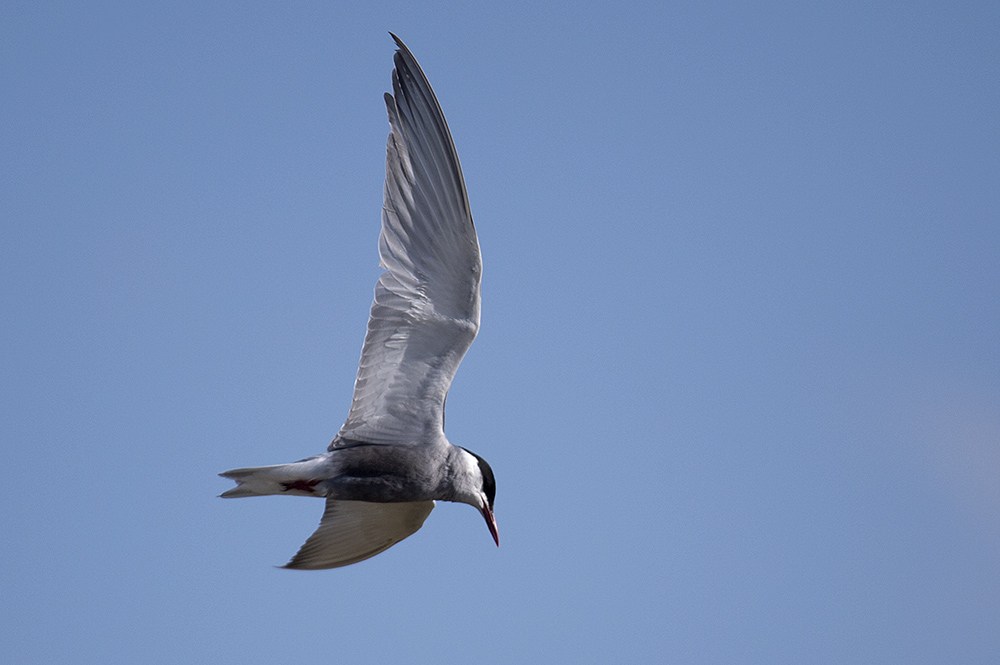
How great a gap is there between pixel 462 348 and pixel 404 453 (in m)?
0.72

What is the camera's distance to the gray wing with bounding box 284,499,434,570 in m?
6.43

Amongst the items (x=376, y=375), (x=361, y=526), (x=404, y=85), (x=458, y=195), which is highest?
(x=404, y=85)

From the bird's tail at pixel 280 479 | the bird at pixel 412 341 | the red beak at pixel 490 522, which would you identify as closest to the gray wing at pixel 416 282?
the bird at pixel 412 341

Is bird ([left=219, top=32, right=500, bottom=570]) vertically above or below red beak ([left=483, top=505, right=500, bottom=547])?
above

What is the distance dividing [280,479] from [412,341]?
1103 mm

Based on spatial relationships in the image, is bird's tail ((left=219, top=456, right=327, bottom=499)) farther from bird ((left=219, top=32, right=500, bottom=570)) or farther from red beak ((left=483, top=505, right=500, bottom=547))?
red beak ((left=483, top=505, right=500, bottom=547))

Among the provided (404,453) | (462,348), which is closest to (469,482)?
(404,453)

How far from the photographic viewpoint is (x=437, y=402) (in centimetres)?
573

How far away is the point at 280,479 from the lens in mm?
5445

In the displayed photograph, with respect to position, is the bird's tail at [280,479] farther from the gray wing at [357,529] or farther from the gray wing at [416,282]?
the gray wing at [357,529]

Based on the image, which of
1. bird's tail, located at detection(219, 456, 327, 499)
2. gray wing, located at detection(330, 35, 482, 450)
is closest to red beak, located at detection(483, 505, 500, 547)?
gray wing, located at detection(330, 35, 482, 450)

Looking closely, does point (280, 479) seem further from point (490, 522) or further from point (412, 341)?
point (490, 522)

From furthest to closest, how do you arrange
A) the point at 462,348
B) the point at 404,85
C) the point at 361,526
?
the point at 361,526 < the point at 462,348 < the point at 404,85

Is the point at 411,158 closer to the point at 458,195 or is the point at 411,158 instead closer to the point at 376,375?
the point at 458,195
